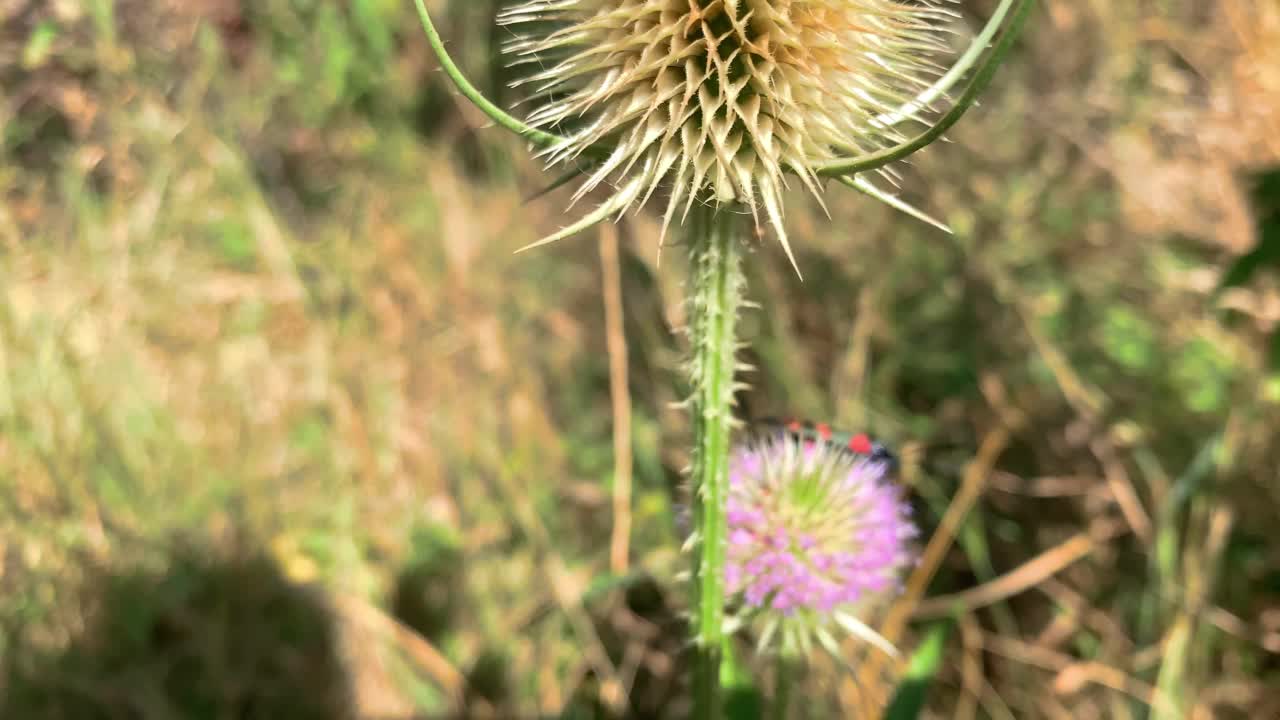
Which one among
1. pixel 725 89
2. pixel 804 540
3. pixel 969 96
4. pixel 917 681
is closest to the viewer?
pixel 969 96

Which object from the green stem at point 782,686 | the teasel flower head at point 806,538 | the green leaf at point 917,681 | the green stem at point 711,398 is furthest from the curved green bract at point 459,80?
the green leaf at point 917,681

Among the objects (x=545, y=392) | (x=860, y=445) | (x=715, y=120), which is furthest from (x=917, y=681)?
(x=545, y=392)

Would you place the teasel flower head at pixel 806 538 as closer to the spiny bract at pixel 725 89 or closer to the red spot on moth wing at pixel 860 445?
the red spot on moth wing at pixel 860 445

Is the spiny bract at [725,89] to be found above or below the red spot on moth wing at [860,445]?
above

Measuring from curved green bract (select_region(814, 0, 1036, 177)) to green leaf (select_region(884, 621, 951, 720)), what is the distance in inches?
37.6

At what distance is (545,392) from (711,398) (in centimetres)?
210

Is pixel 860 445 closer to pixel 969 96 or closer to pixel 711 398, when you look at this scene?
pixel 711 398

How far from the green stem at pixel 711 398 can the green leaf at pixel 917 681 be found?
1.71 ft

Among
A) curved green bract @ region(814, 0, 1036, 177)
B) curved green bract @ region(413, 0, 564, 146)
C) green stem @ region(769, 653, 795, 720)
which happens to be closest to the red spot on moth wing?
green stem @ region(769, 653, 795, 720)

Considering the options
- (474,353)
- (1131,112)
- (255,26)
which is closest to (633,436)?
(474,353)

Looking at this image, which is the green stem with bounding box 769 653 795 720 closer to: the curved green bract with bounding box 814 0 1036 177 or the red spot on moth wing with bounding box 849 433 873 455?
the red spot on moth wing with bounding box 849 433 873 455

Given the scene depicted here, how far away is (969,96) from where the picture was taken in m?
0.81

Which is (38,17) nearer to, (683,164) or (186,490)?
(186,490)

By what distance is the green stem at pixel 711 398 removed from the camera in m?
1.11
